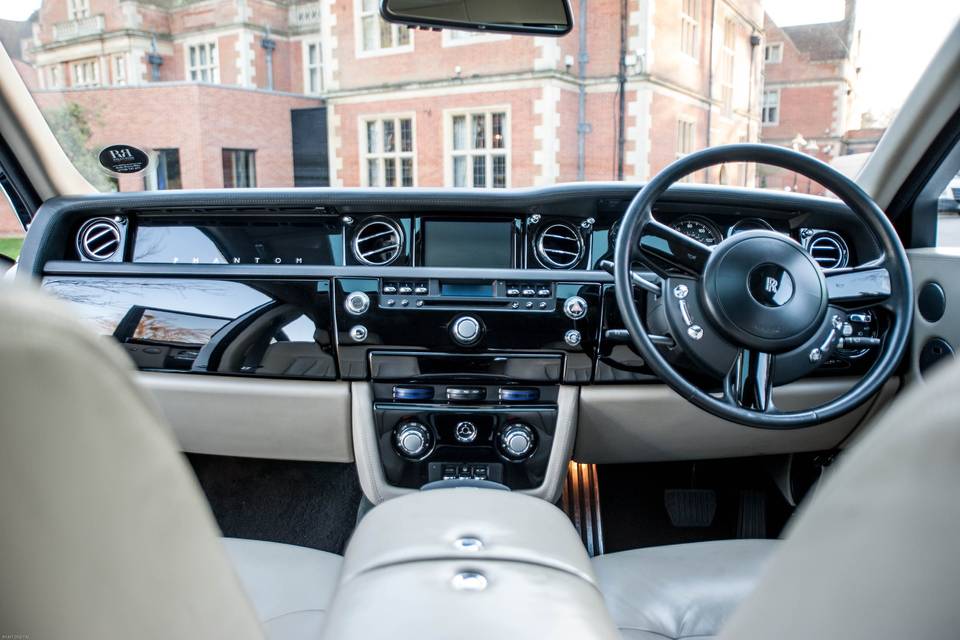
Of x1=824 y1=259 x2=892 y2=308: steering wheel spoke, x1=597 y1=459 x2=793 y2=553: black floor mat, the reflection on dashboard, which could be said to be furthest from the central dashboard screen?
x1=597 y1=459 x2=793 y2=553: black floor mat

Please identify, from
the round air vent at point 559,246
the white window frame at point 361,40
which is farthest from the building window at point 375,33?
the round air vent at point 559,246

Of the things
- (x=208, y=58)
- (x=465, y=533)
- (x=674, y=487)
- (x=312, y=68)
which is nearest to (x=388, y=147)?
(x=312, y=68)

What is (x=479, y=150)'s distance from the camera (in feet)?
13.7

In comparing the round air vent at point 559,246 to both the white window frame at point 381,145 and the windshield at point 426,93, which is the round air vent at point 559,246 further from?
the white window frame at point 381,145

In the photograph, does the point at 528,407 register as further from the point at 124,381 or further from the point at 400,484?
the point at 124,381

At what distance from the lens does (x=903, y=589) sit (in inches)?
17.1

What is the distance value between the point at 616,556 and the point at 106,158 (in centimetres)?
196

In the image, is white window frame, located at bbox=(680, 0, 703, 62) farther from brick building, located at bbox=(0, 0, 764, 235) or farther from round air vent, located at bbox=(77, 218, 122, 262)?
round air vent, located at bbox=(77, 218, 122, 262)

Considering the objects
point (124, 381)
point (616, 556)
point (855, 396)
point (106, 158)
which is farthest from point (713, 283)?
point (106, 158)

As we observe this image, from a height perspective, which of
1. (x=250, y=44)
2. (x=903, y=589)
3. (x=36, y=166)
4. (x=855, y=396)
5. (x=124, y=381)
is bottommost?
(x=855, y=396)

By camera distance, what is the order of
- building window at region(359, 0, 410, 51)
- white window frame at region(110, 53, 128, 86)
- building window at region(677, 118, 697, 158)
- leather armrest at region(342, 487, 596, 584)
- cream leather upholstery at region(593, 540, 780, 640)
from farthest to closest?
white window frame at region(110, 53, 128, 86), building window at region(359, 0, 410, 51), building window at region(677, 118, 697, 158), cream leather upholstery at region(593, 540, 780, 640), leather armrest at region(342, 487, 596, 584)

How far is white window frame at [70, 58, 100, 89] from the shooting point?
3305 mm

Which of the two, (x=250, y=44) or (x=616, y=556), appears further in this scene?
(x=250, y=44)

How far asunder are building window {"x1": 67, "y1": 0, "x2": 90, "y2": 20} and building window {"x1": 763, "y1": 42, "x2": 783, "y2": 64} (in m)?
3.23
